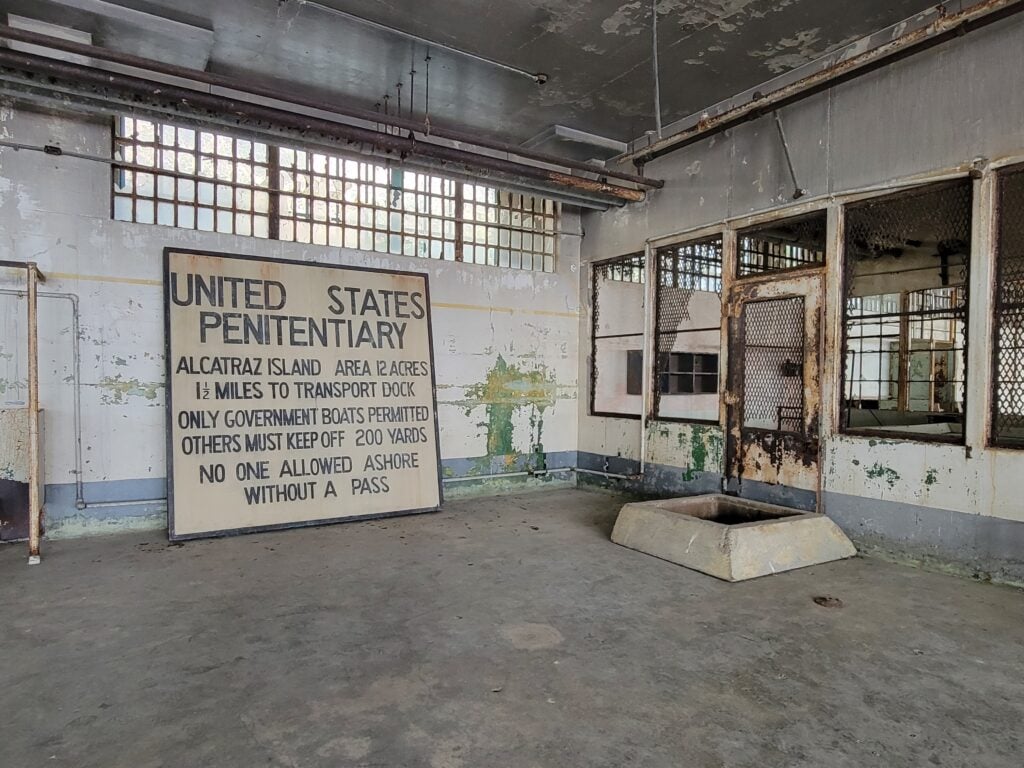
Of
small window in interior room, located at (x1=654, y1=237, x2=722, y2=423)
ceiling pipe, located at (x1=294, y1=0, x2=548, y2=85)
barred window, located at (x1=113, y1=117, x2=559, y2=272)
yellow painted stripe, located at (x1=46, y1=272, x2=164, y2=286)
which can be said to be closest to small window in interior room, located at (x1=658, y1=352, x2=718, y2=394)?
small window in interior room, located at (x1=654, y1=237, x2=722, y2=423)

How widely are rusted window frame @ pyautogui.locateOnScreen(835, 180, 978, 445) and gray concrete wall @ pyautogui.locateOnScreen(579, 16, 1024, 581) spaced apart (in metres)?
0.03

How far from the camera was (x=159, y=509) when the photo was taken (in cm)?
468

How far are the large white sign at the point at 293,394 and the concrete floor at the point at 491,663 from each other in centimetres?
71

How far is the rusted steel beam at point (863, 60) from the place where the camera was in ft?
10.4

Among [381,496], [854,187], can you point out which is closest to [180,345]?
[381,496]

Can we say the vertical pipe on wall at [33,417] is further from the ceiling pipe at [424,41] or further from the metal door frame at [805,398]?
the metal door frame at [805,398]

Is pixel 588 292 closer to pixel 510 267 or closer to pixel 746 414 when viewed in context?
pixel 510 267

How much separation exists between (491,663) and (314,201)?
14.2ft

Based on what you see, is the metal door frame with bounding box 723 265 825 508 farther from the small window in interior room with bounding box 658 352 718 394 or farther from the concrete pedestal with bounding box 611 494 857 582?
the small window in interior room with bounding box 658 352 718 394

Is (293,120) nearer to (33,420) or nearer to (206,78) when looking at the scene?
(206,78)

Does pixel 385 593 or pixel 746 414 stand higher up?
pixel 746 414

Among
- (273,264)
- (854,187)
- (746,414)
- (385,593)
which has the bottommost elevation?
(385,593)

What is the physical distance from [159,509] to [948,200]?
20.3ft

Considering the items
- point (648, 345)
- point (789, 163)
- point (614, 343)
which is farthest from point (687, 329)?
point (789, 163)
